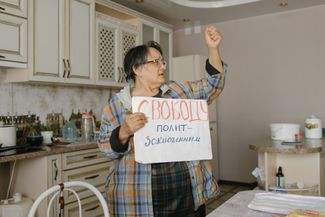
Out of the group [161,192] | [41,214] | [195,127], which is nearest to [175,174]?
[161,192]

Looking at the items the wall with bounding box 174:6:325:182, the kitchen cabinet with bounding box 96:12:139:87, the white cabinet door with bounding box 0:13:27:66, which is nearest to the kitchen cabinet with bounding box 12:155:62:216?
the white cabinet door with bounding box 0:13:27:66

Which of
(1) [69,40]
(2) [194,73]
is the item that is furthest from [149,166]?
(2) [194,73]

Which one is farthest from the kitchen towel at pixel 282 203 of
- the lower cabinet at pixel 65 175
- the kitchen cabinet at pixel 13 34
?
the kitchen cabinet at pixel 13 34

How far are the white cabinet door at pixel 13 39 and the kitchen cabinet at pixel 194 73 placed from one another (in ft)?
7.04

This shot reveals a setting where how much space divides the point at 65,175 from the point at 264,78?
9.56 ft

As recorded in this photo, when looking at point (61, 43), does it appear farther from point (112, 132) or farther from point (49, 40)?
point (112, 132)

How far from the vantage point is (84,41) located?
278 cm

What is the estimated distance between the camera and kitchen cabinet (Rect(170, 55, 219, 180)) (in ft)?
13.1

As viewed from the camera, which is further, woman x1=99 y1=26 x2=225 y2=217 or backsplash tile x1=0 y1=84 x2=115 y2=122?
backsplash tile x1=0 y1=84 x2=115 y2=122

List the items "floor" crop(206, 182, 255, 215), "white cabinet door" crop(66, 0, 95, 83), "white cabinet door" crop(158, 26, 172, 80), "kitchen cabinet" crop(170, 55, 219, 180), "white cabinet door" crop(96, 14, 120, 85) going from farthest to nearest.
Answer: "kitchen cabinet" crop(170, 55, 219, 180) < "white cabinet door" crop(158, 26, 172, 80) < "floor" crop(206, 182, 255, 215) < "white cabinet door" crop(96, 14, 120, 85) < "white cabinet door" crop(66, 0, 95, 83)

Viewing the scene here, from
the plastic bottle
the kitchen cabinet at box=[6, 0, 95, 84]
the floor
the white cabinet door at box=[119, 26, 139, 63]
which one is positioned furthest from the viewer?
the floor

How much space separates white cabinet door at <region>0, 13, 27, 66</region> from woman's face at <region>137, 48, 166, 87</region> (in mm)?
1444

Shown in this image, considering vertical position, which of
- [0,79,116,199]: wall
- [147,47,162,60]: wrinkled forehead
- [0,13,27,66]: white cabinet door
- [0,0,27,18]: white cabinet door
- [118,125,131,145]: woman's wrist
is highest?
[0,0,27,18]: white cabinet door

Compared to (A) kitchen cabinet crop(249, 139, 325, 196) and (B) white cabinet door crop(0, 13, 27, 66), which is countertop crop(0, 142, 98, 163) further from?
(A) kitchen cabinet crop(249, 139, 325, 196)
